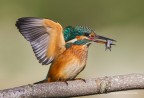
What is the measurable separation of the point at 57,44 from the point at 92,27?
1.64 metres

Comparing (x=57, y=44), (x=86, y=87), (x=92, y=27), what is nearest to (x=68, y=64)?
(x=57, y=44)

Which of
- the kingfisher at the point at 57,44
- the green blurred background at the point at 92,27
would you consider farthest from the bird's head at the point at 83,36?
the green blurred background at the point at 92,27

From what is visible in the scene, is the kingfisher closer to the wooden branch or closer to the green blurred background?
the wooden branch

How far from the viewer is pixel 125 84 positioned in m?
2.22

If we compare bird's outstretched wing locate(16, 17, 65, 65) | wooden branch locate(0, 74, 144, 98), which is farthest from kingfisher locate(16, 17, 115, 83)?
wooden branch locate(0, 74, 144, 98)

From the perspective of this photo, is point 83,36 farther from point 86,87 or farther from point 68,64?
point 86,87

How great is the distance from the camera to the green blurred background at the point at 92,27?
4.01 m

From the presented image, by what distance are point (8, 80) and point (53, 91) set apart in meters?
1.77

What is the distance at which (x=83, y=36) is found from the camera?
2.40 metres

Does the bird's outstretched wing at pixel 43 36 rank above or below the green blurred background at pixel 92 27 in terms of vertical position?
above

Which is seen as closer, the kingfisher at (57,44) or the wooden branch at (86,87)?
the wooden branch at (86,87)

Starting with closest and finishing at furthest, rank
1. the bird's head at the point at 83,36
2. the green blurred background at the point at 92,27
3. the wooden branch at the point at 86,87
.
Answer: the wooden branch at the point at 86,87
the bird's head at the point at 83,36
the green blurred background at the point at 92,27

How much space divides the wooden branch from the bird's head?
7.5 inches

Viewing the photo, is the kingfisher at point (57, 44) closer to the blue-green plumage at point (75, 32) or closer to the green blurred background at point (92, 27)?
the blue-green plumage at point (75, 32)
